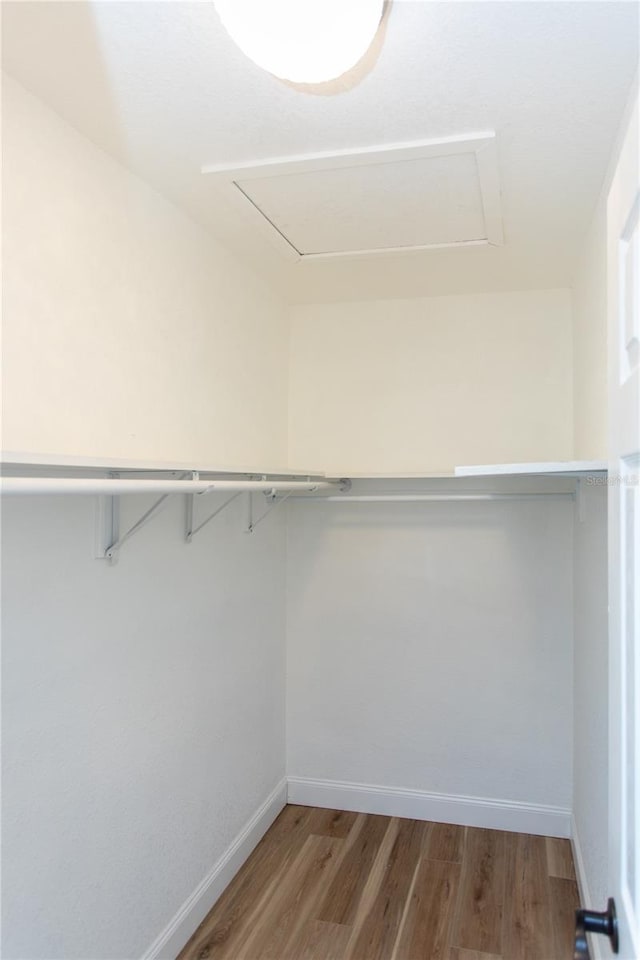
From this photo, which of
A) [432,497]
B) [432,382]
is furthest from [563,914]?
[432,382]

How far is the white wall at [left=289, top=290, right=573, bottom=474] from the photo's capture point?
9.27 feet

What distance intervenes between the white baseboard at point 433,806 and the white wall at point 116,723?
492 mm

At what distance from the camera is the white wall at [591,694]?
1862 millimetres

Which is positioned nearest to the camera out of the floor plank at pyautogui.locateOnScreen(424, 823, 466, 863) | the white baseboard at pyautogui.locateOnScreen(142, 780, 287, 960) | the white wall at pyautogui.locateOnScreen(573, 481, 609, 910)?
the white wall at pyautogui.locateOnScreen(573, 481, 609, 910)

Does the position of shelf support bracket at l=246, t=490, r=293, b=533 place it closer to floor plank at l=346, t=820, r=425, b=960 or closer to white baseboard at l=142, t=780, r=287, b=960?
white baseboard at l=142, t=780, r=287, b=960

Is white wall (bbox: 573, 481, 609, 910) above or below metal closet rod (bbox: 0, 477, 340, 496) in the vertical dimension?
below

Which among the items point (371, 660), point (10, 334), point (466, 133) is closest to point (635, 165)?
point (466, 133)

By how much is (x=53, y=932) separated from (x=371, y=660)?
174 cm

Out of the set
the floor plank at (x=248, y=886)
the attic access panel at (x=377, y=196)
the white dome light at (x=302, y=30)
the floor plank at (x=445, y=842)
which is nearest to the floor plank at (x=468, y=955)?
the floor plank at (x=445, y=842)

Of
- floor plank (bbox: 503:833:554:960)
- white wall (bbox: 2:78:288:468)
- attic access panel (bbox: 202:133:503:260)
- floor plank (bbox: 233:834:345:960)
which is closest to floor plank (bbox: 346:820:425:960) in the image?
floor plank (bbox: 233:834:345:960)

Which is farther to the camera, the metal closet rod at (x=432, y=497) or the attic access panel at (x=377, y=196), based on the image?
the metal closet rod at (x=432, y=497)

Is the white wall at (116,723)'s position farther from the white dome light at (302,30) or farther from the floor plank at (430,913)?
the white dome light at (302,30)

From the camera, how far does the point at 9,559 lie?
1.39 meters

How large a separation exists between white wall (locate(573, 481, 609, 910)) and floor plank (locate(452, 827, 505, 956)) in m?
0.31
